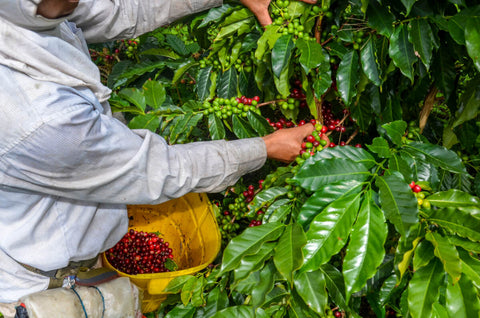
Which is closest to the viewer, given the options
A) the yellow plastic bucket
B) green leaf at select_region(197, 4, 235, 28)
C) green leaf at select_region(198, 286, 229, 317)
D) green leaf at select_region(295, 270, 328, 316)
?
green leaf at select_region(295, 270, 328, 316)

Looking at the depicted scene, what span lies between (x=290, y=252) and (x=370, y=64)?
2.39 ft

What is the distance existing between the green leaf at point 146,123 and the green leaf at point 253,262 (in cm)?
84

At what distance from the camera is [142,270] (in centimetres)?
232

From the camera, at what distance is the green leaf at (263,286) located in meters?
1.19

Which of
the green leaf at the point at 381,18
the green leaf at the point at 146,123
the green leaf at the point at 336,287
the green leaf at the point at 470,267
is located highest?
the green leaf at the point at 381,18

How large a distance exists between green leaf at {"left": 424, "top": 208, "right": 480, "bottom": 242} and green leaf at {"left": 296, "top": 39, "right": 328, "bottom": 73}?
619mm

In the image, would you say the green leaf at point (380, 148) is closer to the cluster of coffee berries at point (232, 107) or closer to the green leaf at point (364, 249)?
the green leaf at point (364, 249)

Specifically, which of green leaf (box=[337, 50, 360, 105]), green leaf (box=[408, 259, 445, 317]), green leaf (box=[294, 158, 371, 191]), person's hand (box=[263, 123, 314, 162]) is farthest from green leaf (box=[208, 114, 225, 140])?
green leaf (box=[408, 259, 445, 317])

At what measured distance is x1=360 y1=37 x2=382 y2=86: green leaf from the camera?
144cm

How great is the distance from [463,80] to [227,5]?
1.21 m

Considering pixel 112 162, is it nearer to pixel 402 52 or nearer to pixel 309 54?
pixel 309 54

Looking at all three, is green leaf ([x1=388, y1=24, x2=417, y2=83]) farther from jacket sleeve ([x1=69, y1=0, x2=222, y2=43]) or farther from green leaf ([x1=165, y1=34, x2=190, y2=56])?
green leaf ([x1=165, y1=34, x2=190, y2=56])

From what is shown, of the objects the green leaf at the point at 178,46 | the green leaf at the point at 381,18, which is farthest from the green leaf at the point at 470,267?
the green leaf at the point at 178,46

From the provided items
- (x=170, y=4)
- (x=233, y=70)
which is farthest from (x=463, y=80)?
(x=170, y=4)
